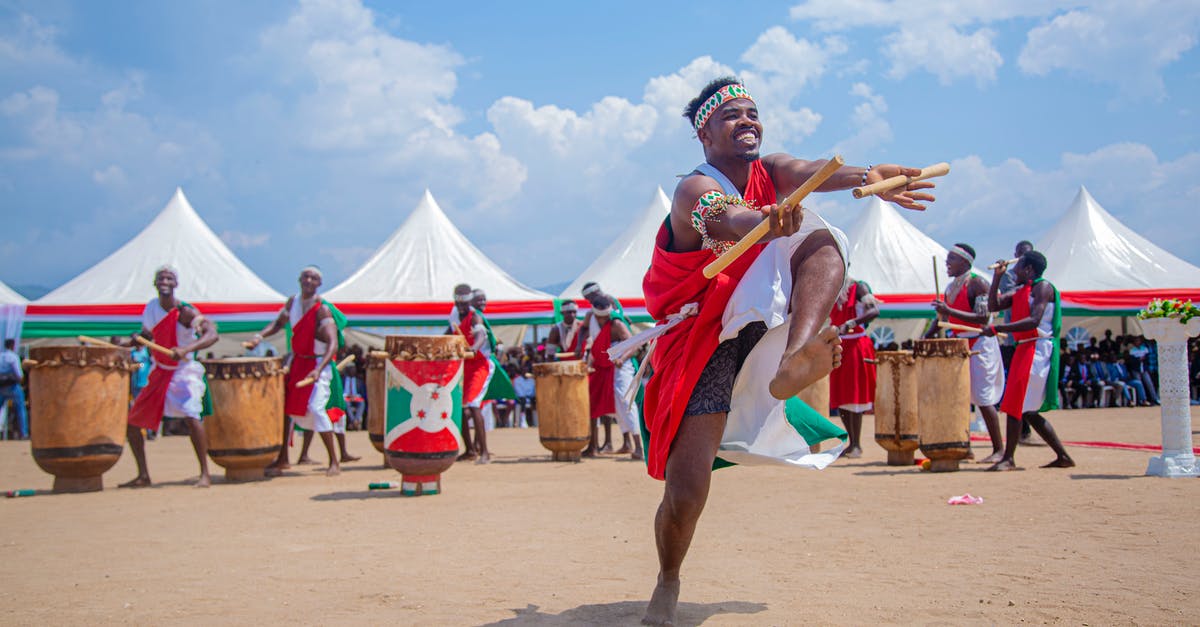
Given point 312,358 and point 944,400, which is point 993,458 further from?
point 312,358

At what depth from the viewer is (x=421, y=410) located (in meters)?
7.52

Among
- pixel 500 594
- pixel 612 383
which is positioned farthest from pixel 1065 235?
pixel 500 594

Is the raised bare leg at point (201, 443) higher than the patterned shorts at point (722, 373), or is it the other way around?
the patterned shorts at point (722, 373)

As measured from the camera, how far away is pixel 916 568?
13.7ft

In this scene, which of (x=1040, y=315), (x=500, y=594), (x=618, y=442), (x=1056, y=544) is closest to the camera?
(x=500, y=594)

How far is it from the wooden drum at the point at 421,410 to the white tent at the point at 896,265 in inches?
598

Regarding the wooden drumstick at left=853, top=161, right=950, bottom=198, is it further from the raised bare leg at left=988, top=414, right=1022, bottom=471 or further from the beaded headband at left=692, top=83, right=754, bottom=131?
the raised bare leg at left=988, top=414, right=1022, bottom=471

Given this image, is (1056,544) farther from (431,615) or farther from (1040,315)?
(1040,315)

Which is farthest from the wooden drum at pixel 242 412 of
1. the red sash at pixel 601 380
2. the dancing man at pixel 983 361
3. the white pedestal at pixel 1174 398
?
the white pedestal at pixel 1174 398

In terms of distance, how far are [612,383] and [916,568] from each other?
7266mm

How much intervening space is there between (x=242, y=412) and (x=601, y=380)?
4.30 meters

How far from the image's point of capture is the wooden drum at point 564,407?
10.7 metres

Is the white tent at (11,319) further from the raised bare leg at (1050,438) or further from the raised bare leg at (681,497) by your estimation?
the raised bare leg at (681,497)

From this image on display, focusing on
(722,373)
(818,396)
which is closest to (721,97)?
(722,373)
